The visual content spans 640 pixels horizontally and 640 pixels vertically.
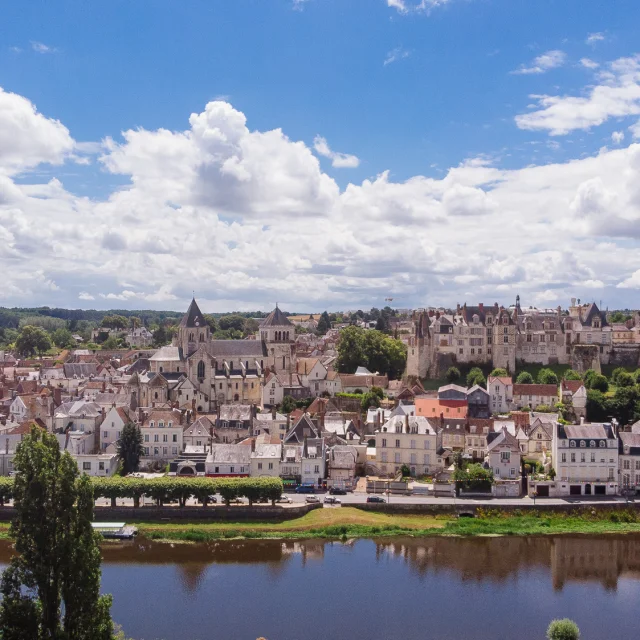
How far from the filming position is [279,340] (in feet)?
236

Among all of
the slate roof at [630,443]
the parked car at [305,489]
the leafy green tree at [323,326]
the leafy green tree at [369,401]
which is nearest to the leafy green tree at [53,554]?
the parked car at [305,489]

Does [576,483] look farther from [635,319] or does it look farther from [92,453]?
[635,319]

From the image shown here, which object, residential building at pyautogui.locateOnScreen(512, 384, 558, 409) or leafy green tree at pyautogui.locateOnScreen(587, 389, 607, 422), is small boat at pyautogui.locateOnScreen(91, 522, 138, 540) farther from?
leafy green tree at pyautogui.locateOnScreen(587, 389, 607, 422)

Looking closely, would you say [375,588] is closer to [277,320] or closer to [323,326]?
[277,320]

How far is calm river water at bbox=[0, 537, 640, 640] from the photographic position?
93.8 ft

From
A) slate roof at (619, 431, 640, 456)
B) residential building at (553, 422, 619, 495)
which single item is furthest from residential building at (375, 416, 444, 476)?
slate roof at (619, 431, 640, 456)

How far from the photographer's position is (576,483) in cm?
4466

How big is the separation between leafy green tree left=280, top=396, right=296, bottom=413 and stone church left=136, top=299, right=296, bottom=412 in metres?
3.92

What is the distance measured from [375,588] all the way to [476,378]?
36594 millimetres

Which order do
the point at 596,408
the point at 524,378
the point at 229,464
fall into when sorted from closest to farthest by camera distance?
the point at 229,464, the point at 596,408, the point at 524,378

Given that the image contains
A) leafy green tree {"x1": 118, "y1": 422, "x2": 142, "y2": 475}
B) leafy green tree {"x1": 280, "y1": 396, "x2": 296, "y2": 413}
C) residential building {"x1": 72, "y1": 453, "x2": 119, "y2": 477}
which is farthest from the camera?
leafy green tree {"x1": 280, "y1": 396, "x2": 296, "y2": 413}

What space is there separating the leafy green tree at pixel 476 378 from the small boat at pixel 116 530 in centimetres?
3653

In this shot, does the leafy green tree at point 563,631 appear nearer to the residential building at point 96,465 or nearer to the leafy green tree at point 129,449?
the residential building at point 96,465

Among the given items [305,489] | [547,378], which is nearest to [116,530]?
[305,489]
